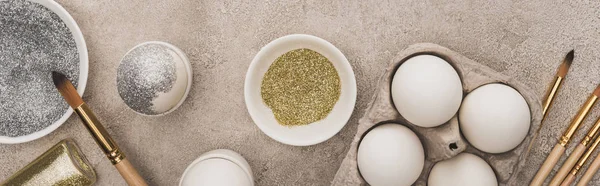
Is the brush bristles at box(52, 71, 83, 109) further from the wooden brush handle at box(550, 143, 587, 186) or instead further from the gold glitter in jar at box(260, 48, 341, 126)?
the wooden brush handle at box(550, 143, 587, 186)

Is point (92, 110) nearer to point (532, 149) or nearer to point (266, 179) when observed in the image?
point (266, 179)

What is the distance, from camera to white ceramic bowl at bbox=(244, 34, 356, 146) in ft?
2.86

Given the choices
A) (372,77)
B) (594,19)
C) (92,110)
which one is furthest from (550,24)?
(92,110)

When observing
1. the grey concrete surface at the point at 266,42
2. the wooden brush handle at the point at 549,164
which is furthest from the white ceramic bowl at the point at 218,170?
the wooden brush handle at the point at 549,164

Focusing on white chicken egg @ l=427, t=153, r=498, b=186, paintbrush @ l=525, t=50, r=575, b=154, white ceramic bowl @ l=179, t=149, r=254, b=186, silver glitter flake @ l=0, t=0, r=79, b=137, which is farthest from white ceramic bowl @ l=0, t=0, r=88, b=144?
paintbrush @ l=525, t=50, r=575, b=154

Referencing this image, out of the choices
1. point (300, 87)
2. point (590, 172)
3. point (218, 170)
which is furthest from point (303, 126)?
point (590, 172)

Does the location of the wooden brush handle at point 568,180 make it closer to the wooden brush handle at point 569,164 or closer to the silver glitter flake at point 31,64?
the wooden brush handle at point 569,164

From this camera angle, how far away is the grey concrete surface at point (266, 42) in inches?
36.4

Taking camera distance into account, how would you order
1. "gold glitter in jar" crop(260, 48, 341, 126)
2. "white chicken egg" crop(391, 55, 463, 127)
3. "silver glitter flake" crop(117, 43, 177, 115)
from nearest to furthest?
"white chicken egg" crop(391, 55, 463, 127), "silver glitter flake" crop(117, 43, 177, 115), "gold glitter in jar" crop(260, 48, 341, 126)

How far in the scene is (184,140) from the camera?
3.12 ft

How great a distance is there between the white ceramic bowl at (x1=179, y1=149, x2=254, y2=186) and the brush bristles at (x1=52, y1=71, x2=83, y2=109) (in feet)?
0.70

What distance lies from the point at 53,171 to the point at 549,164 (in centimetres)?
85

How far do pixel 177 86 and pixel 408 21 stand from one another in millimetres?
422

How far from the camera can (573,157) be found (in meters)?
0.88
